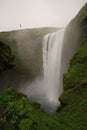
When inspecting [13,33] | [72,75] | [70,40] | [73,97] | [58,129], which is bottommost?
[58,129]

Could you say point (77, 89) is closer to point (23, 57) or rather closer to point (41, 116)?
point (41, 116)

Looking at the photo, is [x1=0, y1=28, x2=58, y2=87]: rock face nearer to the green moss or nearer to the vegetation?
the green moss

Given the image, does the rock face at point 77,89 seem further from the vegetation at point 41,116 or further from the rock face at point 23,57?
the rock face at point 23,57

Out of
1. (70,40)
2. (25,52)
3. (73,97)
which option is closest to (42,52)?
(25,52)

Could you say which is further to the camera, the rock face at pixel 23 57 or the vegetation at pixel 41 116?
the rock face at pixel 23 57

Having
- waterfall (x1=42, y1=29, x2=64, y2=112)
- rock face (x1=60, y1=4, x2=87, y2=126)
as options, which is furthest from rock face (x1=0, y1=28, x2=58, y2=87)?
rock face (x1=60, y1=4, x2=87, y2=126)

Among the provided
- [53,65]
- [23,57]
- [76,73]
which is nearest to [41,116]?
[76,73]

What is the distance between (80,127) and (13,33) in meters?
44.1

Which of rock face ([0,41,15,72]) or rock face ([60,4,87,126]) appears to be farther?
rock face ([0,41,15,72])

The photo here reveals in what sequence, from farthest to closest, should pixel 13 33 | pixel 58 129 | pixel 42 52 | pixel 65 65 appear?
1. pixel 13 33
2. pixel 42 52
3. pixel 65 65
4. pixel 58 129

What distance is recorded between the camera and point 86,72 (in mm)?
16609

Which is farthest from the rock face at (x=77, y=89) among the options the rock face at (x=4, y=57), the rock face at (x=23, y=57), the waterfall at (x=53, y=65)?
the rock face at (x=23, y=57)

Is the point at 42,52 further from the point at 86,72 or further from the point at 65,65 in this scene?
the point at 86,72

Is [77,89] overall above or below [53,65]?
below
